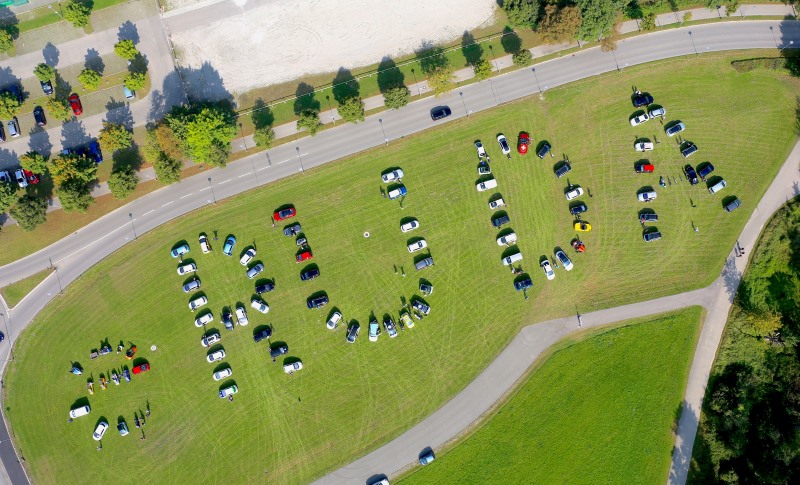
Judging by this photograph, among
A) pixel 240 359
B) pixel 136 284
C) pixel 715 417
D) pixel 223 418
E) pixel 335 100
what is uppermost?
pixel 335 100

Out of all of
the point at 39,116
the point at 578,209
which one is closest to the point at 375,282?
the point at 578,209

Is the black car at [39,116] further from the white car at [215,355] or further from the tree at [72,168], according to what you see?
the white car at [215,355]

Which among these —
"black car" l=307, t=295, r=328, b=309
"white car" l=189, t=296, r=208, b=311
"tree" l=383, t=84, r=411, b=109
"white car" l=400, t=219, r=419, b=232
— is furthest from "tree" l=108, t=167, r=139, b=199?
"white car" l=400, t=219, r=419, b=232

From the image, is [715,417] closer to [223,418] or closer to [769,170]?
[769,170]

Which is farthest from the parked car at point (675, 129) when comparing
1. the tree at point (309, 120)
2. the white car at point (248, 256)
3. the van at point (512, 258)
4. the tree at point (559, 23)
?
the white car at point (248, 256)

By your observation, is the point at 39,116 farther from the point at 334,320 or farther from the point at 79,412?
the point at 334,320

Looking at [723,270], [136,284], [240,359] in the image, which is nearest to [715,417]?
[723,270]
